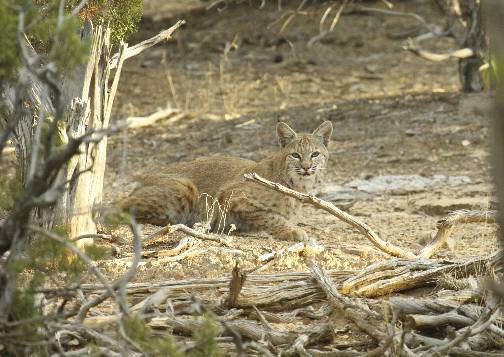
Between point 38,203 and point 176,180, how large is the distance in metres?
5.08

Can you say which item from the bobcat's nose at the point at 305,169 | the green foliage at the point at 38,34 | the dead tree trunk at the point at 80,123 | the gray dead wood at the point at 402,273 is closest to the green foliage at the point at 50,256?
the green foliage at the point at 38,34

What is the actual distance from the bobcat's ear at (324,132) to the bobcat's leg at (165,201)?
129 centimetres

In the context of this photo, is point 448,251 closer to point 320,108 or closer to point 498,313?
point 498,313

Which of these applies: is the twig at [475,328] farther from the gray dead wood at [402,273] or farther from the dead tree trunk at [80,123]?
the dead tree trunk at [80,123]

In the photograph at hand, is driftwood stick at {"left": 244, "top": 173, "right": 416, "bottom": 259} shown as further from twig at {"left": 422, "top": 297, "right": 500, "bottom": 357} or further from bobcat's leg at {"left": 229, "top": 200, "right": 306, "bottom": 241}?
bobcat's leg at {"left": 229, "top": 200, "right": 306, "bottom": 241}

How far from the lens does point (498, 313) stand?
18.0ft

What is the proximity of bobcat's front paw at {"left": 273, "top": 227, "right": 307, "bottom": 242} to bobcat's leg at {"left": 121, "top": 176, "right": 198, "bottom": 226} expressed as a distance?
2.97 feet

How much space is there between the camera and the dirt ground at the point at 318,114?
8.27m

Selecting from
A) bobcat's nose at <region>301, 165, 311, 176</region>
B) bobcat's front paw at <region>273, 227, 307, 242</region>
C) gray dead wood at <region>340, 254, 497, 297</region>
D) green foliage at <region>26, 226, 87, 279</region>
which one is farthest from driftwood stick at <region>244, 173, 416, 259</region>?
green foliage at <region>26, 226, 87, 279</region>

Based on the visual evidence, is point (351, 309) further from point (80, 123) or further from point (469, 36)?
point (469, 36)

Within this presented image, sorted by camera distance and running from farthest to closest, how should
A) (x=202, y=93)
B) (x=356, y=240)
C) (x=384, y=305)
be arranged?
(x=202, y=93), (x=356, y=240), (x=384, y=305)

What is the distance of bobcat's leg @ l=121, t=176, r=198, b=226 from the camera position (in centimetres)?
875

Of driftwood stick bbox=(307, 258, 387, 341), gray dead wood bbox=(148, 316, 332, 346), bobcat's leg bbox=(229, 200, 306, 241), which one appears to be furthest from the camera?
bobcat's leg bbox=(229, 200, 306, 241)

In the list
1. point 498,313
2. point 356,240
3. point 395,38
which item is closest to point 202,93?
point 395,38
